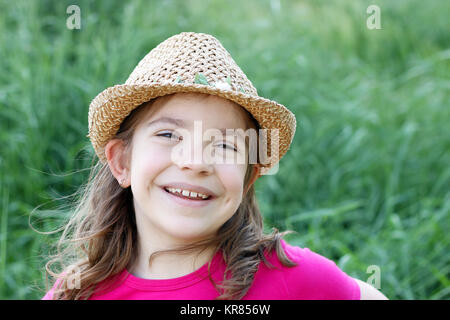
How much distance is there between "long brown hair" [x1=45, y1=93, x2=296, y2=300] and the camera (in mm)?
1863

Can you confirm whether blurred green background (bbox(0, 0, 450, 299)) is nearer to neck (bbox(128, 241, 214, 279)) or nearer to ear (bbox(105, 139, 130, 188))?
ear (bbox(105, 139, 130, 188))

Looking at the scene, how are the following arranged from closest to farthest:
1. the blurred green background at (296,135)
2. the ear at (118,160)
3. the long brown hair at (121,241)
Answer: the long brown hair at (121,241) < the ear at (118,160) < the blurred green background at (296,135)

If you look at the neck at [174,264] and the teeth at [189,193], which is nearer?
the teeth at [189,193]

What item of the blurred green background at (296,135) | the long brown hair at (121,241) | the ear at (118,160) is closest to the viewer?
the long brown hair at (121,241)

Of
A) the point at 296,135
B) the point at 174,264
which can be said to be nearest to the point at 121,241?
the point at 174,264

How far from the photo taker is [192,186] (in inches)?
69.1

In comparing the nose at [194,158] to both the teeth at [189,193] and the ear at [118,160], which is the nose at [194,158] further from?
the ear at [118,160]

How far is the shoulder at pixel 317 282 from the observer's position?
1.81 m

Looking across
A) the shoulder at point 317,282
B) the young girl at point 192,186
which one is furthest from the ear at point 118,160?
the shoulder at point 317,282

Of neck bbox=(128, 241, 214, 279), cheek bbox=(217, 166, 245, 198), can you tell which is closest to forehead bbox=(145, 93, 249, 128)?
cheek bbox=(217, 166, 245, 198)

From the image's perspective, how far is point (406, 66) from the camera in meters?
5.32

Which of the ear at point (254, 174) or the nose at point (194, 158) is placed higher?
the nose at point (194, 158)

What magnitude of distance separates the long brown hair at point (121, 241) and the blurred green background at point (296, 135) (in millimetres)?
679
